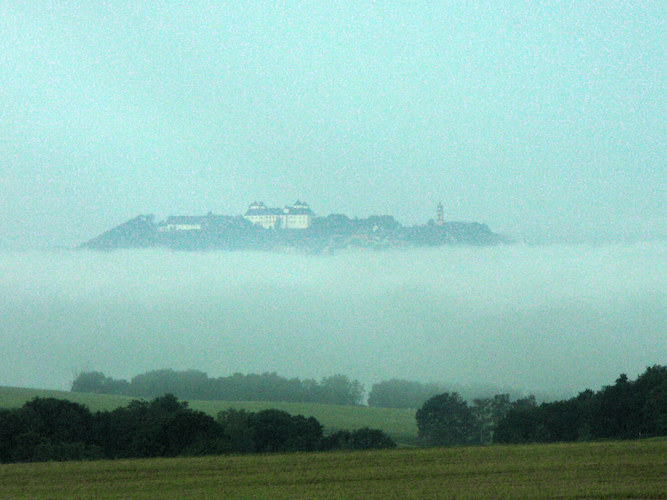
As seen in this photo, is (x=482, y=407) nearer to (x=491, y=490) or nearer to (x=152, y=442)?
(x=152, y=442)

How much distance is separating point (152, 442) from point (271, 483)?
706 inches

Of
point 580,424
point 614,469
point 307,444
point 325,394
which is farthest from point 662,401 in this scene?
point 325,394

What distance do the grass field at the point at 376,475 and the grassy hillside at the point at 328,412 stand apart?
4597 centimetres

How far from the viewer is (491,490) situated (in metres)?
34.4

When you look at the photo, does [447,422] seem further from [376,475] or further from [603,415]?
[376,475]

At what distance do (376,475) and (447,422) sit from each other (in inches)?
2230

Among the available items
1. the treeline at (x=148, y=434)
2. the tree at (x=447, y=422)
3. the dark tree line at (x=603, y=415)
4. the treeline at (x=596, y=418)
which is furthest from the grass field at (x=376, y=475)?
the tree at (x=447, y=422)

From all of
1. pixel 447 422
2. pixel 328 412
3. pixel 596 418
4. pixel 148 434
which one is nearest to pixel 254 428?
pixel 148 434

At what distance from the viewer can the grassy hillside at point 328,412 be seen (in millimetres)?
100750

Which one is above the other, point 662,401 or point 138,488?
point 662,401

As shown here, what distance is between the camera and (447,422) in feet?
309

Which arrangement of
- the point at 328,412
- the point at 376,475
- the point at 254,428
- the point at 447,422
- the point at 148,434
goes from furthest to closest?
1. the point at 328,412
2. the point at 447,422
3. the point at 254,428
4. the point at 148,434
5. the point at 376,475

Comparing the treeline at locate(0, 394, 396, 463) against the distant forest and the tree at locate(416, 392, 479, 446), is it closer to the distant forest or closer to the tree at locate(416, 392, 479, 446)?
the distant forest

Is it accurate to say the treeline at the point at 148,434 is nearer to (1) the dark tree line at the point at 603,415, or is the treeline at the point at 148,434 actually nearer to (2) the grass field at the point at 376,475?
(2) the grass field at the point at 376,475
